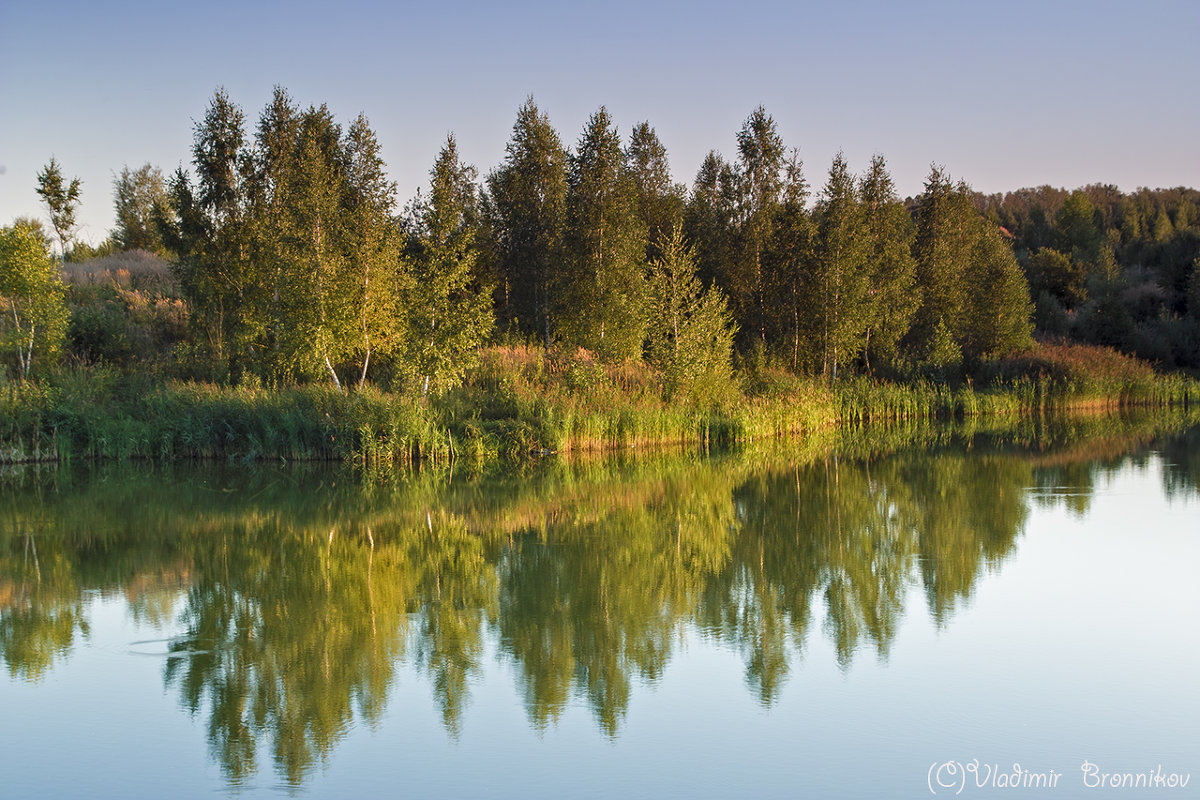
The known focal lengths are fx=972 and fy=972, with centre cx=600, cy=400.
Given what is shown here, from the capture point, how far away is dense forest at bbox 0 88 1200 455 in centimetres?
2367

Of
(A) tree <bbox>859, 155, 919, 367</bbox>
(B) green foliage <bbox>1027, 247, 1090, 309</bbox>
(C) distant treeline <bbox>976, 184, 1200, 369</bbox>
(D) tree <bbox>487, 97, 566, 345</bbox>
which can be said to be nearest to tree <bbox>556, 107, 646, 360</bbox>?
(D) tree <bbox>487, 97, 566, 345</bbox>

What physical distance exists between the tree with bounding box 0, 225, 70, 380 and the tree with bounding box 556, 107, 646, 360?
13677mm

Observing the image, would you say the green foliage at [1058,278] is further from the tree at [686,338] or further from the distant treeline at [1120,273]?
the tree at [686,338]

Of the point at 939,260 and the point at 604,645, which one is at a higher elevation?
the point at 939,260

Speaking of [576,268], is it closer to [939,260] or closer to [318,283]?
[318,283]

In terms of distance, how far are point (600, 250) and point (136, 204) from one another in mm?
31727

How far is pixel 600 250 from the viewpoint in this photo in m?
29.9

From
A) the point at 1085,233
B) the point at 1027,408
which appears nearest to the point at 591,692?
the point at 1027,408

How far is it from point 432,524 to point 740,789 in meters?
9.02

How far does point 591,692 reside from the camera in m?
7.21

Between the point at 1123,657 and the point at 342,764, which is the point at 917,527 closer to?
the point at 1123,657

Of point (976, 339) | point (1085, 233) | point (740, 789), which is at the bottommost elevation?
point (740, 789)

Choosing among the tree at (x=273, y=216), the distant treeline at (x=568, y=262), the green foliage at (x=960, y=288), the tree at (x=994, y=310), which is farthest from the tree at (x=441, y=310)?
the tree at (x=994, y=310)

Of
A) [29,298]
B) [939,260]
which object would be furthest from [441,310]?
[939,260]
